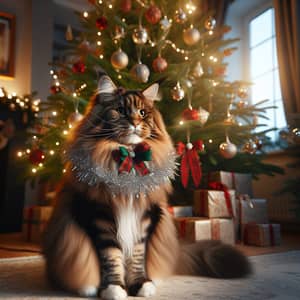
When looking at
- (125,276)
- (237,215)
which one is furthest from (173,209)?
(125,276)

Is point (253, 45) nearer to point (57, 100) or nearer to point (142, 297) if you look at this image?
point (57, 100)

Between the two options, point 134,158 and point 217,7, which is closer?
point 134,158

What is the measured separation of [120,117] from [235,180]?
4.70 ft

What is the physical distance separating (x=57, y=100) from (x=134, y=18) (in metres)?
0.77

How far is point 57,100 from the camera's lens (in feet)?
7.52

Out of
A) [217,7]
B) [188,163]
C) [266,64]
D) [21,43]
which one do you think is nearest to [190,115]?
Answer: [188,163]

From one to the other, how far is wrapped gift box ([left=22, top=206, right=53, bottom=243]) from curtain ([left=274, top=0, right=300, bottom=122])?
1962 millimetres

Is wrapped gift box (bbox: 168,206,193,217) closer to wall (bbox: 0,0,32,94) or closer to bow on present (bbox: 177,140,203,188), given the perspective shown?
bow on present (bbox: 177,140,203,188)

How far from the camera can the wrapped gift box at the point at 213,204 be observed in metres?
2.02

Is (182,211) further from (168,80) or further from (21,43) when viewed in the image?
(21,43)

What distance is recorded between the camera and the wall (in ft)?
12.2

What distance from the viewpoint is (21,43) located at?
12.5 ft

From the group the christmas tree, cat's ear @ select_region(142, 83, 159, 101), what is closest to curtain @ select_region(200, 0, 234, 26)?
the christmas tree

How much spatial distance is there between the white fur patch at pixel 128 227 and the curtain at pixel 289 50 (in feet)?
6.66
